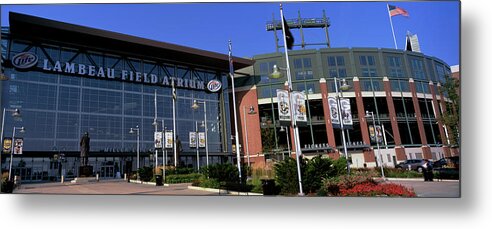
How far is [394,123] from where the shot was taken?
15.7m

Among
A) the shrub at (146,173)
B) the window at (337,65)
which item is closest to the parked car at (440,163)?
the window at (337,65)

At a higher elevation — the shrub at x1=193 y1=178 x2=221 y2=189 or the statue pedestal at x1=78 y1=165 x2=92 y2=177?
the statue pedestal at x1=78 y1=165 x2=92 y2=177

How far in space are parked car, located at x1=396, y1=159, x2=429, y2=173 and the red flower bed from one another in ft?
8.12

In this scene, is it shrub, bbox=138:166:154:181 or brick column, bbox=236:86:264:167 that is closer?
brick column, bbox=236:86:264:167

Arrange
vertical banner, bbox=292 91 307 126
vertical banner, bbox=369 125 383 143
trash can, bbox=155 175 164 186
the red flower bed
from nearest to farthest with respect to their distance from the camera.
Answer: the red flower bed < vertical banner, bbox=292 91 307 126 < vertical banner, bbox=369 125 383 143 < trash can, bbox=155 175 164 186

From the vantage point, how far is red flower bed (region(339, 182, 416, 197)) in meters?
10.5

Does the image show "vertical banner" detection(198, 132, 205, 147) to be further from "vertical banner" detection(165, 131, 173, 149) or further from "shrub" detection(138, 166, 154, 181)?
"shrub" detection(138, 166, 154, 181)

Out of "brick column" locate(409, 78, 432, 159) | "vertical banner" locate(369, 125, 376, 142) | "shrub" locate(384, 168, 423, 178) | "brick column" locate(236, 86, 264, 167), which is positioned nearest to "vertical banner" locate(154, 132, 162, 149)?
"brick column" locate(236, 86, 264, 167)

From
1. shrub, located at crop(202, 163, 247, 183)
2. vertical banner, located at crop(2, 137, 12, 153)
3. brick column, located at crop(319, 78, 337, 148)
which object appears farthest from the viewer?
brick column, located at crop(319, 78, 337, 148)

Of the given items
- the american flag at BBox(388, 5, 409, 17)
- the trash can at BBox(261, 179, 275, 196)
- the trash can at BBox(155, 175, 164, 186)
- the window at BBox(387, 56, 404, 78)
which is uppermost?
the american flag at BBox(388, 5, 409, 17)

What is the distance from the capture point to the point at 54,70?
23.6 metres

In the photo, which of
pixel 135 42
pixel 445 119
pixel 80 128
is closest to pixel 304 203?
pixel 445 119

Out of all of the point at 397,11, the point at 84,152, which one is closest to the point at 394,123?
the point at 397,11

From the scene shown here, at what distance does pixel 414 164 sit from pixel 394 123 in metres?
3.06
